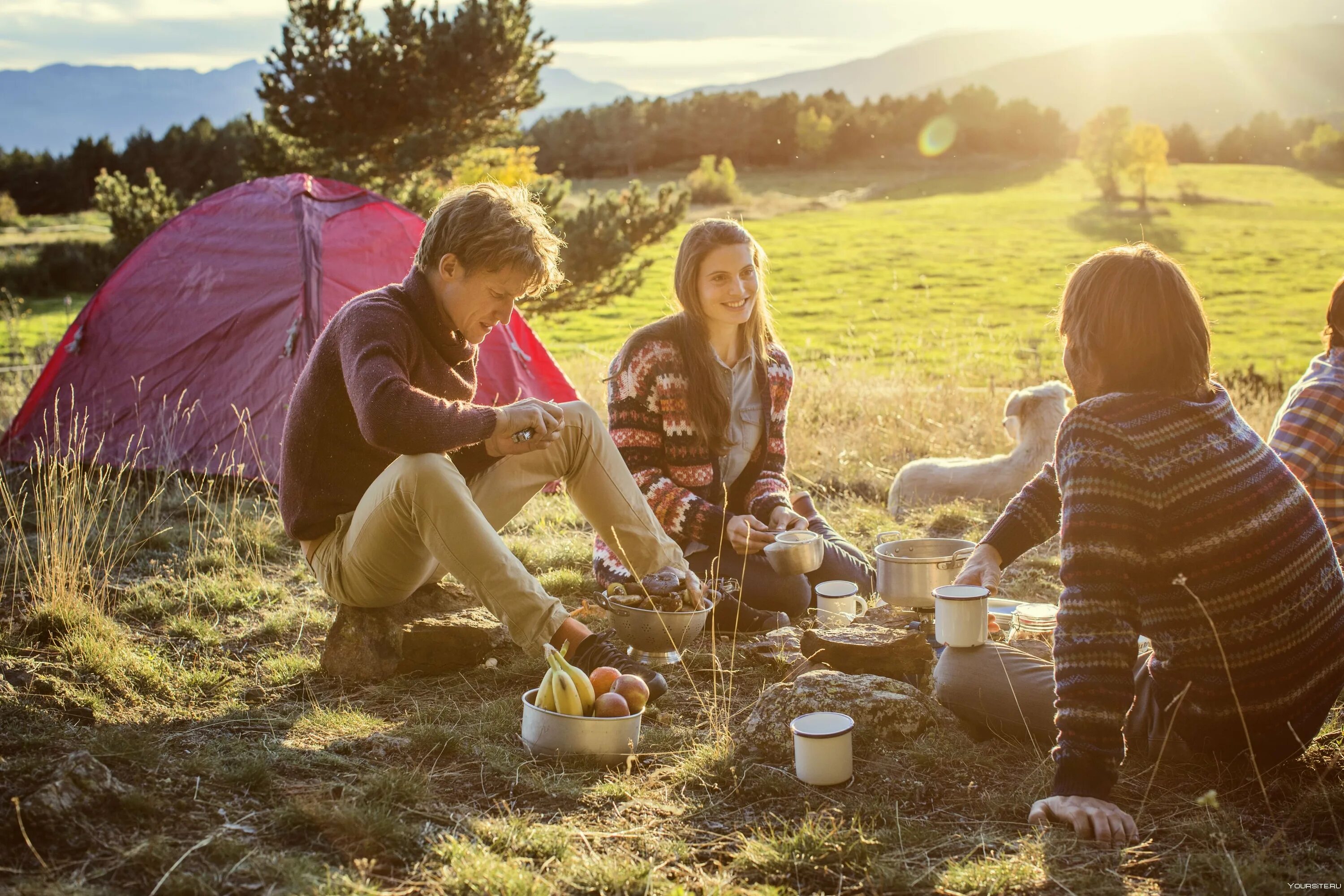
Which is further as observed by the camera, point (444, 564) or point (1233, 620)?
point (444, 564)

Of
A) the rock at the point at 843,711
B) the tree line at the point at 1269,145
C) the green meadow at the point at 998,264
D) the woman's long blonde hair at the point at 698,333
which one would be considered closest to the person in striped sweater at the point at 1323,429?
the rock at the point at 843,711

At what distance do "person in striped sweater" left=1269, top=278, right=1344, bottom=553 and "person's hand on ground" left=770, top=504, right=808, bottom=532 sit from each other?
166 centimetres

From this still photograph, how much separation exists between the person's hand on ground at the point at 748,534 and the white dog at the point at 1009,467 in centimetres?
218

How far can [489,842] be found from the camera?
8.00 feet

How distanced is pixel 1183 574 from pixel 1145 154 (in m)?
44.5

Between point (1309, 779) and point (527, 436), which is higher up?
point (527, 436)

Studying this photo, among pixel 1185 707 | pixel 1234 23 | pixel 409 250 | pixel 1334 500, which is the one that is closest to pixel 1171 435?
pixel 1185 707

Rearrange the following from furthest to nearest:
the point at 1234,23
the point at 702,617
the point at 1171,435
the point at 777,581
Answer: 1. the point at 1234,23
2. the point at 777,581
3. the point at 702,617
4. the point at 1171,435

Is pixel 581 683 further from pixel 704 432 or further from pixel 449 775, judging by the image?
pixel 704 432

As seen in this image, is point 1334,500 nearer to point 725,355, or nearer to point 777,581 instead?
point 777,581

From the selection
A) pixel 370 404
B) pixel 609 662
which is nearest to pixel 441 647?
pixel 609 662

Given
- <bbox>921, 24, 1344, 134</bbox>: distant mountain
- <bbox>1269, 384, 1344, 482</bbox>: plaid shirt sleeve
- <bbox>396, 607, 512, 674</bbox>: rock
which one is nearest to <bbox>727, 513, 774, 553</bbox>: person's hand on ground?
<bbox>396, 607, 512, 674</bbox>: rock

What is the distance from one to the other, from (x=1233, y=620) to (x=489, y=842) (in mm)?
1752

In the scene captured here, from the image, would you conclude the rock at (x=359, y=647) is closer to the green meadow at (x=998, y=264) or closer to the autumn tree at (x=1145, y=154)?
the green meadow at (x=998, y=264)
